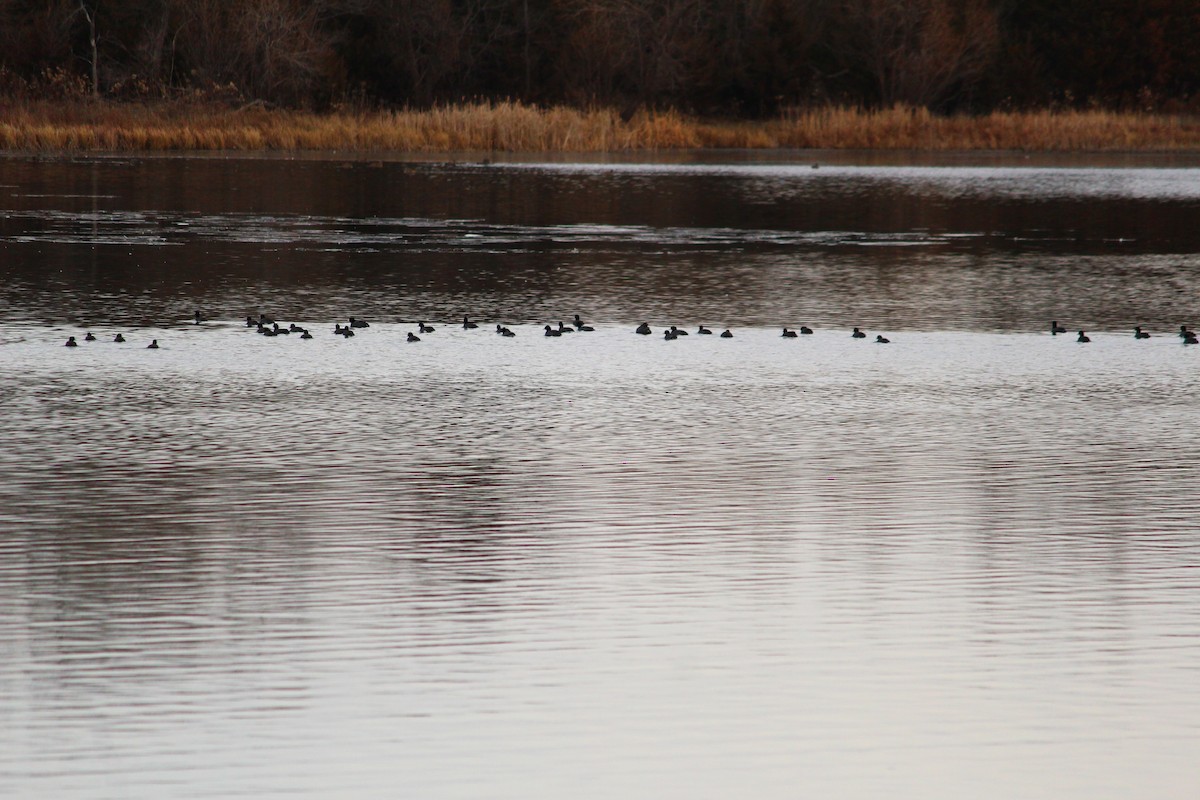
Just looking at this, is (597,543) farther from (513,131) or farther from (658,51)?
(658,51)

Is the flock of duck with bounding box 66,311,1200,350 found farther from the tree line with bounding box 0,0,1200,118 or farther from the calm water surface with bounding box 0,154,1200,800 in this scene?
the tree line with bounding box 0,0,1200,118

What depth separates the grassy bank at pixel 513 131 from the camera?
148 feet

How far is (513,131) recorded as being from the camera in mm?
45688

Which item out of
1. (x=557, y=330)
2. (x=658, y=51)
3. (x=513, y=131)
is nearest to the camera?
(x=557, y=330)

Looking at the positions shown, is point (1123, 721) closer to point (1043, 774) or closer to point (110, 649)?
point (1043, 774)

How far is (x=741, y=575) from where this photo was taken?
7391 mm

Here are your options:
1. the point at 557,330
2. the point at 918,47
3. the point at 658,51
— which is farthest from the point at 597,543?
the point at 658,51

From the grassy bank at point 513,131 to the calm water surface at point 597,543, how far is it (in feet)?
89.5

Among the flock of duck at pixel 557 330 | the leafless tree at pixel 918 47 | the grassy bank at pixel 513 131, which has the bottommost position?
the flock of duck at pixel 557 330

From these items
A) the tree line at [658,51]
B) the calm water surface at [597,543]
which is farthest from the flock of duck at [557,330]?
the tree line at [658,51]

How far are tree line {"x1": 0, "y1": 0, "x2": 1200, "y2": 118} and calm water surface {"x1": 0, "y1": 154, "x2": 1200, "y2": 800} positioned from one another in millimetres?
40361

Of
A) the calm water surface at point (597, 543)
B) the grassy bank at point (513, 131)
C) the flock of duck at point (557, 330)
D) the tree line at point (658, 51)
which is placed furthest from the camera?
the tree line at point (658, 51)

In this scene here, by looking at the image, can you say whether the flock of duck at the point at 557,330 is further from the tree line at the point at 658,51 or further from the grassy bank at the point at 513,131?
the tree line at the point at 658,51

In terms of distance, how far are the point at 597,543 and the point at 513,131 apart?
1519 inches
